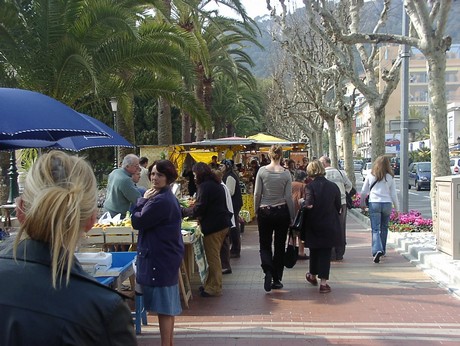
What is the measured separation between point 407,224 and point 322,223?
5.88 m

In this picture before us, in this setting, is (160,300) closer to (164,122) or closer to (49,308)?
(49,308)

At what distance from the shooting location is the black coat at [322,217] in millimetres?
7207

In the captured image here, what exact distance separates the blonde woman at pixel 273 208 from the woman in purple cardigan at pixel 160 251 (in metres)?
2.68

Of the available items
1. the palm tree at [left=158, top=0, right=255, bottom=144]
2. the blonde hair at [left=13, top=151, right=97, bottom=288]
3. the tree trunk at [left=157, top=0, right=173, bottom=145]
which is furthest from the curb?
the tree trunk at [left=157, top=0, right=173, bottom=145]

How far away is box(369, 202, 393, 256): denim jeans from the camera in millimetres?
9172

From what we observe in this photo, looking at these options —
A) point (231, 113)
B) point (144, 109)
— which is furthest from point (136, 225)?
point (231, 113)

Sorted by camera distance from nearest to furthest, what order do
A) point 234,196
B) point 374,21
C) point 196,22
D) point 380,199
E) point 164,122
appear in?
point 380,199 → point 234,196 → point 196,22 → point 164,122 → point 374,21

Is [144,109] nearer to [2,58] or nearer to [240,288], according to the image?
[2,58]

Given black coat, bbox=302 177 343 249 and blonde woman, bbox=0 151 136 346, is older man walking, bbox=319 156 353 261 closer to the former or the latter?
black coat, bbox=302 177 343 249

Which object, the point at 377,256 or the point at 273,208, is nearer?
the point at 273,208

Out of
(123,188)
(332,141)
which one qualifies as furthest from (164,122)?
(123,188)

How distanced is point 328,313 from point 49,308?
5.27 meters

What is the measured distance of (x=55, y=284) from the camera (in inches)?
58.8

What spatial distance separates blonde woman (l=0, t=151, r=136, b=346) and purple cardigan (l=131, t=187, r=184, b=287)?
283 centimetres
